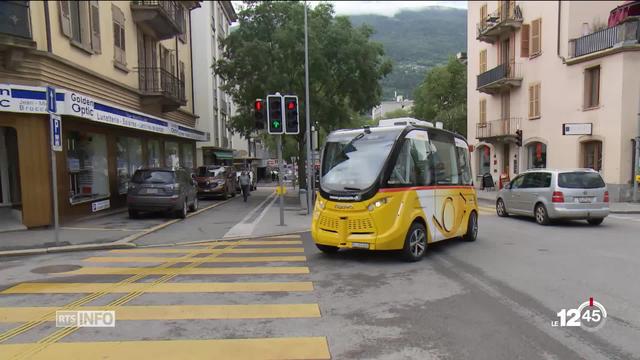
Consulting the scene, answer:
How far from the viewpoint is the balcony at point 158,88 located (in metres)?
22.2

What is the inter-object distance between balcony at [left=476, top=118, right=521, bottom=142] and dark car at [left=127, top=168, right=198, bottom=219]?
856 inches

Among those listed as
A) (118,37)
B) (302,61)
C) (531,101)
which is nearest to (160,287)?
(118,37)

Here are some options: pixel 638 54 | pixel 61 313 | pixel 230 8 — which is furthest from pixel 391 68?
pixel 230 8

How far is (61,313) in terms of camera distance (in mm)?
5914

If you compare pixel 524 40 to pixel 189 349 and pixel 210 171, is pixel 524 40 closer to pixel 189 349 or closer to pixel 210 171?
pixel 210 171

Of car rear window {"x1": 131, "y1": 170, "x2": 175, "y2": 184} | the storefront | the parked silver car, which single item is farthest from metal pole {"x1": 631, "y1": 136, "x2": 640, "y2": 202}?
the storefront

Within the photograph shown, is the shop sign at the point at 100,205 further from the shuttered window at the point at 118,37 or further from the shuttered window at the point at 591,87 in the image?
the shuttered window at the point at 591,87

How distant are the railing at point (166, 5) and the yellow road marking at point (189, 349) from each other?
19757 millimetres

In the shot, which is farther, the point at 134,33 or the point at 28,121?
the point at 134,33

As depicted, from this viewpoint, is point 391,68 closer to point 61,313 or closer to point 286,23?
point 286,23

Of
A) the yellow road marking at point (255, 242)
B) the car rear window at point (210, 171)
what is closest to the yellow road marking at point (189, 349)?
the yellow road marking at point (255, 242)

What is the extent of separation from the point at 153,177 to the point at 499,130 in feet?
76.8

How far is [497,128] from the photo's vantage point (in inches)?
1273

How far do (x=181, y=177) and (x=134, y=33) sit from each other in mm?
8656
